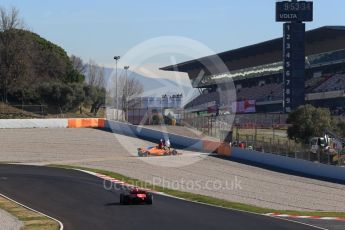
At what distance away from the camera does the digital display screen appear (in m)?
82.0

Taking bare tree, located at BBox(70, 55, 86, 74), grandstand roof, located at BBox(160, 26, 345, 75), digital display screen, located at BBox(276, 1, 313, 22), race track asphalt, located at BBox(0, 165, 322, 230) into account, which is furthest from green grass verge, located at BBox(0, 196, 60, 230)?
bare tree, located at BBox(70, 55, 86, 74)

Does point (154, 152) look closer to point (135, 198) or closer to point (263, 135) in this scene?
point (263, 135)

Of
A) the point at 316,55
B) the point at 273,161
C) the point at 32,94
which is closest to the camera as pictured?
the point at 273,161

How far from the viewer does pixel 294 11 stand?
270ft

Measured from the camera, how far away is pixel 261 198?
3216 cm

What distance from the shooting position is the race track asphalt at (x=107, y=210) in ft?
65.9

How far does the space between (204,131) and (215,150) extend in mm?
13929

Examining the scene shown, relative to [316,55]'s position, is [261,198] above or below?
below

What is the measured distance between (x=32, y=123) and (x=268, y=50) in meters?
51.2

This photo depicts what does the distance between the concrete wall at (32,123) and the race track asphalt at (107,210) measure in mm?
35540

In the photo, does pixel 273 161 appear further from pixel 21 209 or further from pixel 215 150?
pixel 21 209

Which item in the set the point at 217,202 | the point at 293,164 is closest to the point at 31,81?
the point at 293,164

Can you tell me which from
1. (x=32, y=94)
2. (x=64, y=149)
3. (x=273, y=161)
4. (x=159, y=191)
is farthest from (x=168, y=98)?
(x=159, y=191)

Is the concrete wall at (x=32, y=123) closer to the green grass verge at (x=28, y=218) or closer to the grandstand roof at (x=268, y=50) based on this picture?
the grandstand roof at (x=268, y=50)
